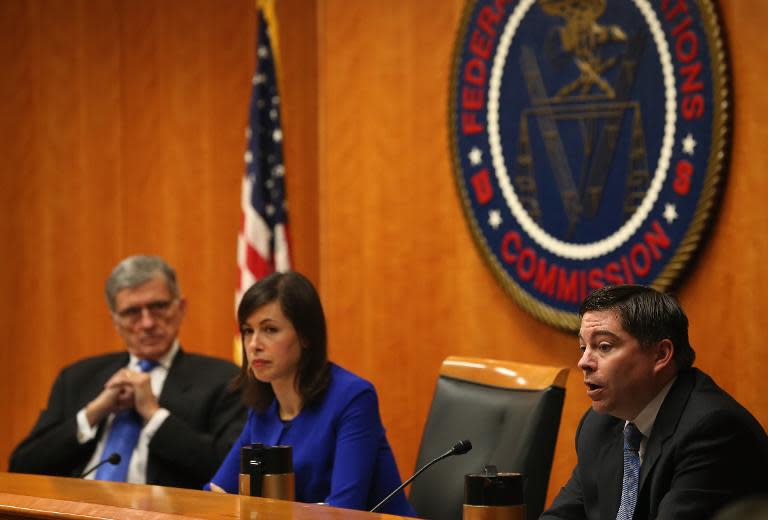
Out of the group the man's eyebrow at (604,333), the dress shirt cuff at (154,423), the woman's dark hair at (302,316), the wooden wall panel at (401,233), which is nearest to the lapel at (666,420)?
the man's eyebrow at (604,333)

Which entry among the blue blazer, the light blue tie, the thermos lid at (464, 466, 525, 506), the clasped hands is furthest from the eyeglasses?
the thermos lid at (464, 466, 525, 506)

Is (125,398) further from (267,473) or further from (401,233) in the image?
(267,473)

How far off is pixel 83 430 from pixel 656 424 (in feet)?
7.05

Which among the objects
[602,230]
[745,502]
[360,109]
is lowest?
[745,502]

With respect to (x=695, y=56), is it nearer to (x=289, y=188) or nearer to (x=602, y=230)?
(x=602, y=230)

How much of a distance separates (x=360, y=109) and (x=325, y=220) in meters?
0.47

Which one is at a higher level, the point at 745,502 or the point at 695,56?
the point at 695,56

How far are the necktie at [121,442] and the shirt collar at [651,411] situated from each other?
196 centimetres

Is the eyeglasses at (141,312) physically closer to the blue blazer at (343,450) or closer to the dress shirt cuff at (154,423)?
the dress shirt cuff at (154,423)

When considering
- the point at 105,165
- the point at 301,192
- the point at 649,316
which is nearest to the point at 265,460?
the point at 649,316

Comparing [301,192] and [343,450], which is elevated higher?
[301,192]

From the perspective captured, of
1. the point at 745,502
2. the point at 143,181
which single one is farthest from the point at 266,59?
the point at 745,502

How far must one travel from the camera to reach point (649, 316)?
2580 millimetres

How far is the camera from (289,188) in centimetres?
579
